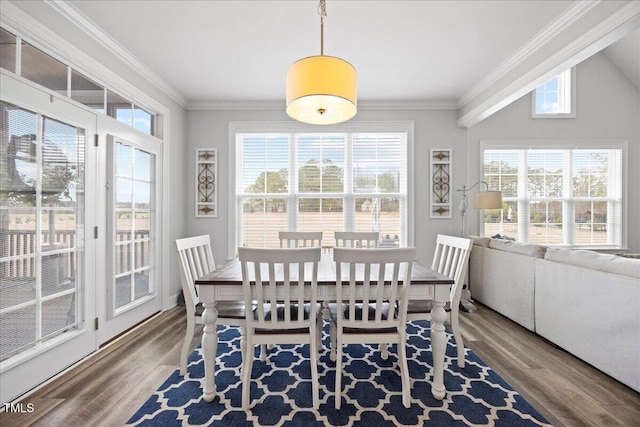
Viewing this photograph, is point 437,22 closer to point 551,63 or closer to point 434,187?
point 551,63

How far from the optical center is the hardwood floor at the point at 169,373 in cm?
170

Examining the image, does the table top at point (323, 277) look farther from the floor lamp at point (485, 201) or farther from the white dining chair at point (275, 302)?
the floor lamp at point (485, 201)

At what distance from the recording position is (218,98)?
4.06 m

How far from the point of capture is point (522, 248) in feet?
A: 9.79

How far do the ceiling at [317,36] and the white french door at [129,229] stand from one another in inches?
33.1

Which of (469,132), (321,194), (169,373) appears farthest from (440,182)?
(169,373)

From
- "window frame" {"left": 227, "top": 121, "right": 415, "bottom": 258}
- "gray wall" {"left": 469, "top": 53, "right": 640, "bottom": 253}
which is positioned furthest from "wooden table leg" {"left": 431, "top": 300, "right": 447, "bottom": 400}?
"gray wall" {"left": 469, "top": 53, "right": 640, "bottom": 253}

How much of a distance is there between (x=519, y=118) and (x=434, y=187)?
1735 millimetres

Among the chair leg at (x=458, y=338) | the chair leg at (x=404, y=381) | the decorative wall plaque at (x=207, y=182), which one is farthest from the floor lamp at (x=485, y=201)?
the decorative wall plaque at (x=207, y=182)

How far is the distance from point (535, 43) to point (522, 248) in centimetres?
188

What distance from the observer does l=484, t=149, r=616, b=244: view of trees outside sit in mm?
4496

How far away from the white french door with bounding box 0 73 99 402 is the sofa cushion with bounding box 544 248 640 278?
154 inches

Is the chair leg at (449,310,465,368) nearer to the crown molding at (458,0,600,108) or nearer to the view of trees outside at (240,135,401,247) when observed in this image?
the view of trees outside at (240,135,401,247)

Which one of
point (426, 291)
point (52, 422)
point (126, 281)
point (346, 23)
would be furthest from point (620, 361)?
point (126, 281)
